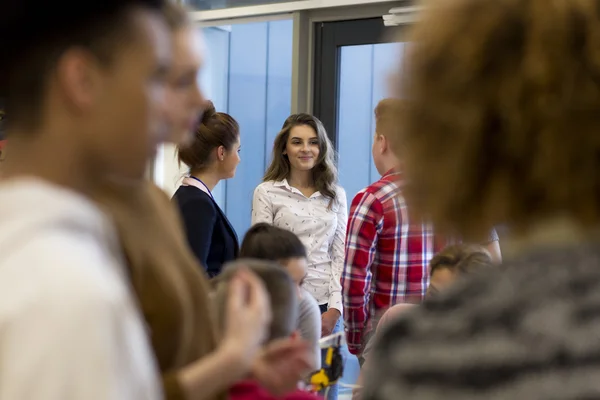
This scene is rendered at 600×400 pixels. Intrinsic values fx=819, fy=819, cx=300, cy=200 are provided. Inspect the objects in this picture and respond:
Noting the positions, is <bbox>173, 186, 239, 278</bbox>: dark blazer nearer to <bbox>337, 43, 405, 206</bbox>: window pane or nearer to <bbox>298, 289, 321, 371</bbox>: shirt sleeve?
<bbox>298, 289, 321, 371</bbox>: shirt sleeve

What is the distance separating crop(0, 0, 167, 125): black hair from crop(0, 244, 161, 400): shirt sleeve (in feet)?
0.64

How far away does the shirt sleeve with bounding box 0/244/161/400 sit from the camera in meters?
0.67

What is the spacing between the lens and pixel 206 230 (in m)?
2.93

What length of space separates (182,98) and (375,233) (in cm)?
202

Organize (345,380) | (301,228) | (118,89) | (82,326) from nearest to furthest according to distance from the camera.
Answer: (82,326) < (118,89) < (301,228) < (345,380)

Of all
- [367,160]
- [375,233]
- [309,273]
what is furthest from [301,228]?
[367,160]

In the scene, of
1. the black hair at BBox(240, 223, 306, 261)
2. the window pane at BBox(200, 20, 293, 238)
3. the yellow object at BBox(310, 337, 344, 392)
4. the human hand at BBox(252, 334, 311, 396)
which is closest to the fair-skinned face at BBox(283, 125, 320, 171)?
the window pane at BBox(200, 20, 293, 238)

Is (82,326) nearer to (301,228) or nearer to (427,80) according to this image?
(427,80)

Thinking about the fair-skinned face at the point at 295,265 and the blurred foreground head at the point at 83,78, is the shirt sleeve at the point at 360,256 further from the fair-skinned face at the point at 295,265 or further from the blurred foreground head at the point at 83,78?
the blurred foreground head at the point at 83,78

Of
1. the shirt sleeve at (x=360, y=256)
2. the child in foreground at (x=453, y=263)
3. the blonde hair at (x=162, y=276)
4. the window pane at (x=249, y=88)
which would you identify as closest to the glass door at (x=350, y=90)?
the window pane at (x=249, y=88)

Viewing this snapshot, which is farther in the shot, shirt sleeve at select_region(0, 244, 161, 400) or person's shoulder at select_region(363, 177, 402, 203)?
person's shoulder at select_region(363, 177, 402, 203)

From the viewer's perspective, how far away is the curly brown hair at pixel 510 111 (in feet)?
2.56

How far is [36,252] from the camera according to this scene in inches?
27.8

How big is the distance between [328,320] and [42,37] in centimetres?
287
